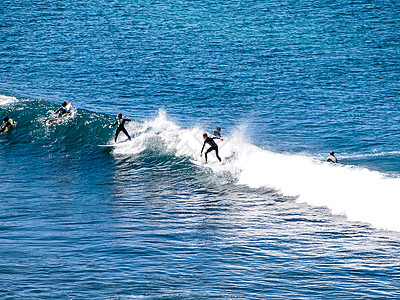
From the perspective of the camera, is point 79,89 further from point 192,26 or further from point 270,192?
point 270,192

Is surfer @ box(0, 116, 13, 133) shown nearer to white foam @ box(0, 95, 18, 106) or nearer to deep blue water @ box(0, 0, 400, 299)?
deep blue water @ box(0, 0, 400, 299)

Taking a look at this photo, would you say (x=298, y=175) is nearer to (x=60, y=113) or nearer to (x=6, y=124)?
(x=60, y=113)

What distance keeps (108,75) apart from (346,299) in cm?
4210

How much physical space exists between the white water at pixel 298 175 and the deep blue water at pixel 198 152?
0.10 meters

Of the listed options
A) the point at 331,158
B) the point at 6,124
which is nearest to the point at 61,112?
the point at 6,124

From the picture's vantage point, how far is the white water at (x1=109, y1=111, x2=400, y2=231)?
981 inches

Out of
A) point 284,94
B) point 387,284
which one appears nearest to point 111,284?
point 387,284

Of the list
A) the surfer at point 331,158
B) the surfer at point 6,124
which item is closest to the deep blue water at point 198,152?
the surfer at point 331,158

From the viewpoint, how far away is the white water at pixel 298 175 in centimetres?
2491

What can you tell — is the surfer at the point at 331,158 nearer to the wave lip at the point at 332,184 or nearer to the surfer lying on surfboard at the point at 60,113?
the wave lip at the point at 332,184

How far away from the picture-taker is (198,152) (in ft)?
114

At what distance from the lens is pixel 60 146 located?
122 ft

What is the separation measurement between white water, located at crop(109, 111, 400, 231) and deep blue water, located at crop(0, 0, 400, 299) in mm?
104

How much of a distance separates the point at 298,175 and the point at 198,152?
23.1 ft
